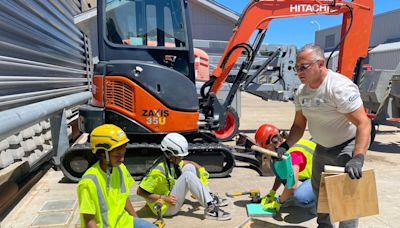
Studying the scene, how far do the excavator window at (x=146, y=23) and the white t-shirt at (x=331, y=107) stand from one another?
2.62m

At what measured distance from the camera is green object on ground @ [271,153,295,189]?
346 centimetres

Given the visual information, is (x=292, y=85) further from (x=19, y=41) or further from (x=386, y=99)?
(x=19, y=41)

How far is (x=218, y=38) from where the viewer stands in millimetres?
16219

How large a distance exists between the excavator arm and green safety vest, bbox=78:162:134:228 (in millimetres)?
3936

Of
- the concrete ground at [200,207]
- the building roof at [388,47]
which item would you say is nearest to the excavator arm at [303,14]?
the concrete ground at [200,207]

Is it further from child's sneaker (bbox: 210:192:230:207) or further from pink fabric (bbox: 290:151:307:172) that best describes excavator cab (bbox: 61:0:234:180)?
pink fabric (bbox: 290:151:307:172)

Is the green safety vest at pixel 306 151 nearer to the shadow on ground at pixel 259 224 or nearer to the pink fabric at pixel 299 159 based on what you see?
the pink fabric at pixel 299 159

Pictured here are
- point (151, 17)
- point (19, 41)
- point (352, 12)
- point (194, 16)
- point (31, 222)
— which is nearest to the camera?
point (31, 222)

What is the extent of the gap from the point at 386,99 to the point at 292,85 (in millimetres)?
2310

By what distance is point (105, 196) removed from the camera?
2.43m

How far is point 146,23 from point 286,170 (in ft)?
9.77

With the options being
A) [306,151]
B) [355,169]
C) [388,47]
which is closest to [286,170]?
[306,151]

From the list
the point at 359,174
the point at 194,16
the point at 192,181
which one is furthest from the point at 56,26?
the point at 194,16

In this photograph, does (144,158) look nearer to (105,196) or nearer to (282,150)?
(282,150)
